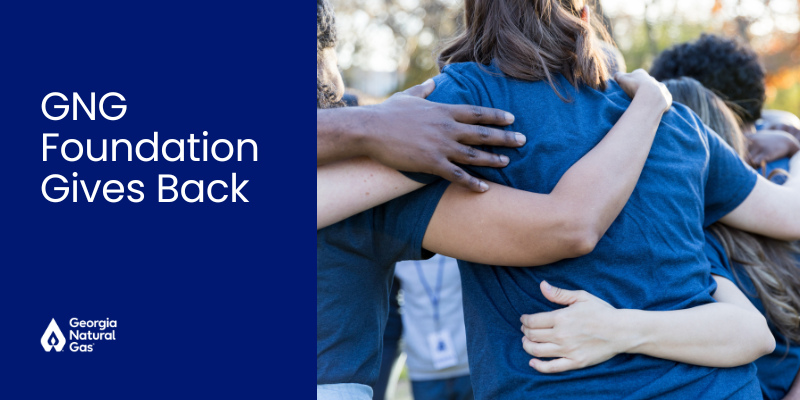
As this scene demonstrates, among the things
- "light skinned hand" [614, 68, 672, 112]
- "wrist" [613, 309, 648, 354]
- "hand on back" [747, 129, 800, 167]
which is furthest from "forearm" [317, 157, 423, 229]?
"hand on back" [747, 129, 800, 167]

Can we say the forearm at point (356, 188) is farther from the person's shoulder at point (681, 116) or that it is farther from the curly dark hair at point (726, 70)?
the curly dark hair at point (726, 70)

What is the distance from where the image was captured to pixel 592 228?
4.43ft

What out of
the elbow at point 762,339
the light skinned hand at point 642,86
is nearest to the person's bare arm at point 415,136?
the light skinned hand at point 642,86

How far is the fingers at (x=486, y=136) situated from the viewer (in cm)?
136

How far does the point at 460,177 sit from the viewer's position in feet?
4.43

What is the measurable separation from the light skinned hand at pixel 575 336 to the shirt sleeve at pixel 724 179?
22.3 inches

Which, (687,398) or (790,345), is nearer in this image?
(687,398)

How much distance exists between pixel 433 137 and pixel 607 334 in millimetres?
583

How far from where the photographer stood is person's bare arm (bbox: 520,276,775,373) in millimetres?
1405

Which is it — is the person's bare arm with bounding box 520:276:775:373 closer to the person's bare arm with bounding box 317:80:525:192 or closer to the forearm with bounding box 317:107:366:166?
the person's bare arm with bounding box 317:80:525:192
